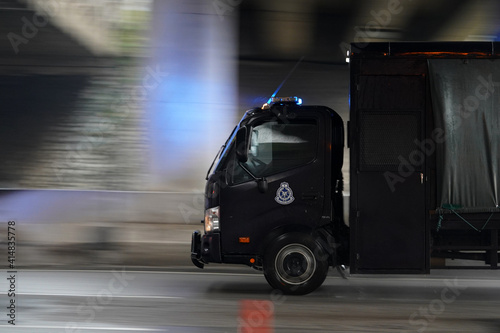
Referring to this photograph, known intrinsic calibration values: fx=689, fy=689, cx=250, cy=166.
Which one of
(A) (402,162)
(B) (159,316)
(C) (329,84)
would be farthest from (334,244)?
(C) (329,84)

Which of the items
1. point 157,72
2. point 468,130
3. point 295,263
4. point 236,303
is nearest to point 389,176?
point 468,130

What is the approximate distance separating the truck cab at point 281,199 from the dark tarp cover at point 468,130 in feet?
4.22

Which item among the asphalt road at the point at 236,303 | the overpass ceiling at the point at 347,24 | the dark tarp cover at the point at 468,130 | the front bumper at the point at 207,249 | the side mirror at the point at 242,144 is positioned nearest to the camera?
the asphalt road at the point at 236,303

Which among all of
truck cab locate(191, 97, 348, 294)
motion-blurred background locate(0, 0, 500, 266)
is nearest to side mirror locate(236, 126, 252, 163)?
truck cab locate(191, 97, 348, 294)

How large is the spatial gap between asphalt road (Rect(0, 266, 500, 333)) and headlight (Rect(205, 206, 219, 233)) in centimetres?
82

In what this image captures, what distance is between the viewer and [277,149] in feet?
26.9

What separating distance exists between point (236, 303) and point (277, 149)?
186 cm

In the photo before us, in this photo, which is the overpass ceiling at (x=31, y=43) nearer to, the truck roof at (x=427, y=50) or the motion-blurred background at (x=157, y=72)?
the motion-blurred background at (x=157, y=72)

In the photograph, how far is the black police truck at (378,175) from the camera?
7.89 m

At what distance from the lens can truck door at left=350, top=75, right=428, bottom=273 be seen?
7.99 meters

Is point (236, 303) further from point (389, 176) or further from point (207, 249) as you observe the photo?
point (389, 176)

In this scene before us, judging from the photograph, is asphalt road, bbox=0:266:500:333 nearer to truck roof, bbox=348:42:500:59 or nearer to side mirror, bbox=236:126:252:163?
side mirror, bbox=236:126:252:163

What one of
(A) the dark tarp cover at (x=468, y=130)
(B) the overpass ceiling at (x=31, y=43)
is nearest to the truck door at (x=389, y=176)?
(A) the dark tarp cover at (x=468, y=130)

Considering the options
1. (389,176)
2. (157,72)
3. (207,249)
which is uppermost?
(157,72)
